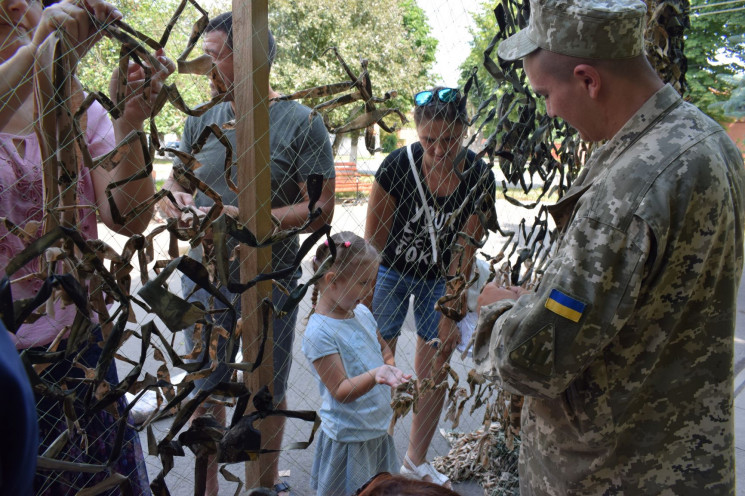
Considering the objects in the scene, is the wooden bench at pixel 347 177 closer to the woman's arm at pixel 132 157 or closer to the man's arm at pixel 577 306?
the woman's arm at pixel 132 157

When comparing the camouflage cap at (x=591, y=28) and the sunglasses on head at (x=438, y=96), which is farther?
the sunglasses on head at (x=438, y=96)

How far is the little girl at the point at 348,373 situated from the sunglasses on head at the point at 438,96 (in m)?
0.56

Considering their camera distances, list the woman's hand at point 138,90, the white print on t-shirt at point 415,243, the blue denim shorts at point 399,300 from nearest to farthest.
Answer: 1. the woman's hand at point 138,90
2. the white print on t-shirt at point 415,243
3. the blue denim shorts at point 399,300

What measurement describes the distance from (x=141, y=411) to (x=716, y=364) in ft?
8.79

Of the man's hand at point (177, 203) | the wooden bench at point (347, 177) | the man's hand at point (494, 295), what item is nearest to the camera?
the man's hand at point (177, 203)

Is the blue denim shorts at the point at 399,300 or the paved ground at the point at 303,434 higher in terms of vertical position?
the blue denim shorts at the point at 399,300

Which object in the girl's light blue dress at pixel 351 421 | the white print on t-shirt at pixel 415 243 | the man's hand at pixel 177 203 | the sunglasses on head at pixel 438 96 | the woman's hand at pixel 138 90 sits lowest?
the girl's light blue dress at pixel 351 421

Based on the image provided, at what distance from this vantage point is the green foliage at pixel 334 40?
1.90m

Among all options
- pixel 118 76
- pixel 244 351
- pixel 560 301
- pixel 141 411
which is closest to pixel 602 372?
pixel 560 301

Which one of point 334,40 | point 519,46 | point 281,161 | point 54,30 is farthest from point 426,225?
point 54,30

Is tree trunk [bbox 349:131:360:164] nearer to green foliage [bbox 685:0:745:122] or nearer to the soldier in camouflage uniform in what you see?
the soldier in camouflage uniform

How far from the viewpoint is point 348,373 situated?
188cm

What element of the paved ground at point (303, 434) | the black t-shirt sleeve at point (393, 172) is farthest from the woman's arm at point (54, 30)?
the black t-shirt sleeve at point (393, 172)

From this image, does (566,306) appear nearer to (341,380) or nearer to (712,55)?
(341,380)
